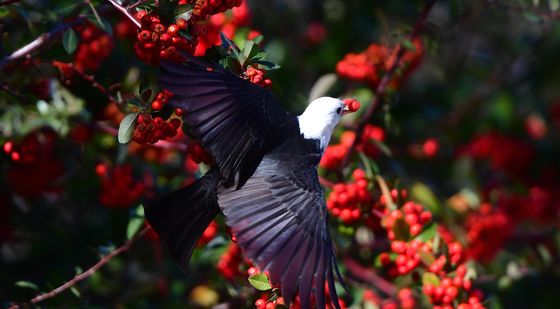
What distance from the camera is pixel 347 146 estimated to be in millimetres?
3348

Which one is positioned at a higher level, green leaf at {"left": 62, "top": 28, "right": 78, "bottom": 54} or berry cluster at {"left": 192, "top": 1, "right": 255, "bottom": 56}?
green leaf at {"left": 62, "top": 28, "right": 78, "bottom": 54}

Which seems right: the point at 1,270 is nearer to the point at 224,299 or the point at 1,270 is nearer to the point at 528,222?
the point at 224,299

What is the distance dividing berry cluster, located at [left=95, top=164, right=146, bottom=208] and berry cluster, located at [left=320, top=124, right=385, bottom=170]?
736mm

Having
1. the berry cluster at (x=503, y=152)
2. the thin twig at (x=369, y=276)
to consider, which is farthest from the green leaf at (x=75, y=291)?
the berry cluster at (x=503, y=152)

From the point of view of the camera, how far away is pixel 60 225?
380 cm

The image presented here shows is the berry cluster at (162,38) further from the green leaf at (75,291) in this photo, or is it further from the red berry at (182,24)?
the green leaf at (75,291)

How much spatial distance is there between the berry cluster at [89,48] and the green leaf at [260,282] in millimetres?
1182

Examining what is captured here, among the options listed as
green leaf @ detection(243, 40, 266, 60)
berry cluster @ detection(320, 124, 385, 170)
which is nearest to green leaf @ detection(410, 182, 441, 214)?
berry cluster @ detection(320, 124, 385, 170)

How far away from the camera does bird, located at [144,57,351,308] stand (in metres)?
2.20

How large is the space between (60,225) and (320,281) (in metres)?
1.98

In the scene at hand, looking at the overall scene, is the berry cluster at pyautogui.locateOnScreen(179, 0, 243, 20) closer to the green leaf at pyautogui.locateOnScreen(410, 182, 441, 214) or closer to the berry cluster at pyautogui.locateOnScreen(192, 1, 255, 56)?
the berry cluster at pyautogui.locateOnScreen(192, 1, 255, 56)

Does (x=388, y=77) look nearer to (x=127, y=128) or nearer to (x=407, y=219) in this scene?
(x=407, y=219)

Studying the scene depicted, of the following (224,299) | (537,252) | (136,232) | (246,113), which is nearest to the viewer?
(246,113)

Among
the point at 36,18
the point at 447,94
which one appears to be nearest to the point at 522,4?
the point at 447,94
